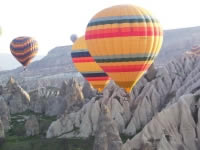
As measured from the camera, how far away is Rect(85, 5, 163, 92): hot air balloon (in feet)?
108

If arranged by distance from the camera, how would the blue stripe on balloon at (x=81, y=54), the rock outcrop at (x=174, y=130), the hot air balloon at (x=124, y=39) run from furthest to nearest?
the blue stripe on balloon at (x=81, y=54) < the hot air balloon at (x=124, y=39) < the rock outcrop at (x=174, y=130)

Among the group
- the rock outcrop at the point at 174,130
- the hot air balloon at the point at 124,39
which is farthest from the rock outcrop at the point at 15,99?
the rock outcrop at the point at 174,130

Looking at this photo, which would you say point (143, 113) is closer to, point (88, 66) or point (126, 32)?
point (88, 66)

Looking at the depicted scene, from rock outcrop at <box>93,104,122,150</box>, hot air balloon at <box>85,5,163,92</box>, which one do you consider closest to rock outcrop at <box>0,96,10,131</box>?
hot air balloon at <box>85,5,163,92</box>

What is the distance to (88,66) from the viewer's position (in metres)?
46.2

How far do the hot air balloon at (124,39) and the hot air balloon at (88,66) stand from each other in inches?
392

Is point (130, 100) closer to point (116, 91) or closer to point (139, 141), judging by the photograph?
point (116, 91)

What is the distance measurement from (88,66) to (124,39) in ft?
45.2

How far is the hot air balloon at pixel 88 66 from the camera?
4522cm

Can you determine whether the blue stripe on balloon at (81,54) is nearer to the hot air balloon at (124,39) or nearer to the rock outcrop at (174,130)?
the hot air balloon at (124,39)

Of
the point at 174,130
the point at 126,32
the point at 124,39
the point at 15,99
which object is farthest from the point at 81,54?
the point at 15,99

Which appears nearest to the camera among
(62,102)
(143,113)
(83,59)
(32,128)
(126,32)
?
(126,32)

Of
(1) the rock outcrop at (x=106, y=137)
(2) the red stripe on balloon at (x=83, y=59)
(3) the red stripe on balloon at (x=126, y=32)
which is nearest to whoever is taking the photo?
(1) the rock outcrop at (x=106, y=137)

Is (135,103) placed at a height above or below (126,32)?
below
